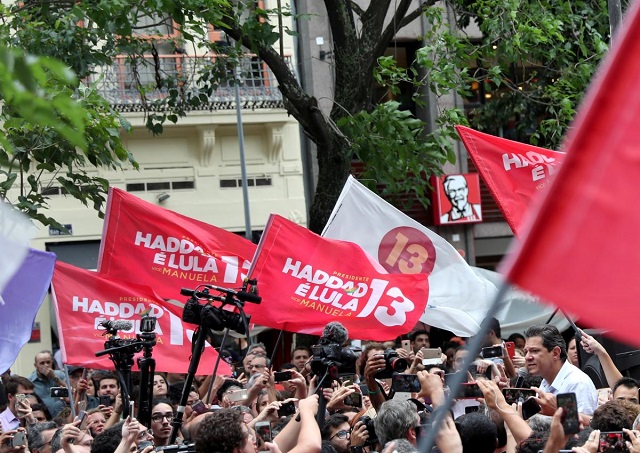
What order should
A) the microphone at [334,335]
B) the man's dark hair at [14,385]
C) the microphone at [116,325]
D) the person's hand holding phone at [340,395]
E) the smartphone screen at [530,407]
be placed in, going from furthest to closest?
the man's dark hair at [14,385]
the microphone at [116,325]
the microphone at [334,335]
the person's hand holding phone at [340,395]
the smartphone screen at [530,407]

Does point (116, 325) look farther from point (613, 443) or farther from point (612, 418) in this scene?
point (613, 443)

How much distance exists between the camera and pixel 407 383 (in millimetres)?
7266

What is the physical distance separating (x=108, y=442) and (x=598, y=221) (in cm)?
419

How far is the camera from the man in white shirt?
8.01m

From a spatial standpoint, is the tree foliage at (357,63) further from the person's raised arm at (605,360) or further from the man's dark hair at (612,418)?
the man's dark hair at (612,418)

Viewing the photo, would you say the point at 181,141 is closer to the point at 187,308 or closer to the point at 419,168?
the point at 419,168

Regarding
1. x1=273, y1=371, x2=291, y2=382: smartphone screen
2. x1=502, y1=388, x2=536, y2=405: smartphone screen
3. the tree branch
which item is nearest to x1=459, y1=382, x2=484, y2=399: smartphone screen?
x1=502, y1=388, x2=536, y2=405: smartphone screen

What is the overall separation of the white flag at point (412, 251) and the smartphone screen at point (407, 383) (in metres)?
4.25

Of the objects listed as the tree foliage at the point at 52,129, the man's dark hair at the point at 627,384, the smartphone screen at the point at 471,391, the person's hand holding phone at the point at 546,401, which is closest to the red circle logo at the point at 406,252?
the tree foliage at the point at 52,129

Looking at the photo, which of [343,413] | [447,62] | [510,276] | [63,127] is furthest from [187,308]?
[447,62]

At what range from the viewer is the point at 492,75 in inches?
555

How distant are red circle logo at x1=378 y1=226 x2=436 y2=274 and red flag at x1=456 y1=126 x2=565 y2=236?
1499 millimetres

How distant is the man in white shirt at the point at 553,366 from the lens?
26.3 feet

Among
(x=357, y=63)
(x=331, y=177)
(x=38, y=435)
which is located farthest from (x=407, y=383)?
(x=357, y=63)
